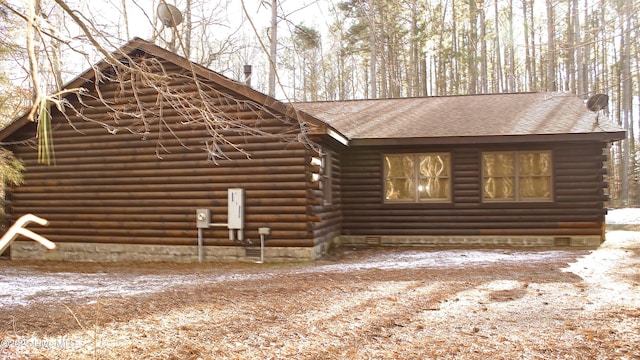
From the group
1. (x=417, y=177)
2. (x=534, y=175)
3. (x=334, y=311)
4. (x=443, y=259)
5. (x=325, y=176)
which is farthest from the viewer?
(x=417, y=177)

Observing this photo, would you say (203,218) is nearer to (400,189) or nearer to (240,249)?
(240,249)

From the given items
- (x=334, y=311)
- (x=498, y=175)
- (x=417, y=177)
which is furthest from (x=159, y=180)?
(x=498, y=175)

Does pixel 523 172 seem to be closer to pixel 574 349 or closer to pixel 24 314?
pixel 574 349

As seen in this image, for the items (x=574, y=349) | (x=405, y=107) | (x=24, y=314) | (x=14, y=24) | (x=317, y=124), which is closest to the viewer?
(x=574, y=349)

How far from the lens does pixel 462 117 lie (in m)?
13.9

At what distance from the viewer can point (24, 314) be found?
5.93 meters

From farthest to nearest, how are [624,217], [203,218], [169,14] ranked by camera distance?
[624,217] < [203,218] < [169,14]

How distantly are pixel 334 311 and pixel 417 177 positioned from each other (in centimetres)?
754

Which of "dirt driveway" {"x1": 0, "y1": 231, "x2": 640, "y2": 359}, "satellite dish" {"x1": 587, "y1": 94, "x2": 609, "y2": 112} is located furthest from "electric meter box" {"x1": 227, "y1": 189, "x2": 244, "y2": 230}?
"satellite dish" {"x1": 587, "y1": 94, "x2": 609, "y2": 112}

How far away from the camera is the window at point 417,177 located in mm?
12742

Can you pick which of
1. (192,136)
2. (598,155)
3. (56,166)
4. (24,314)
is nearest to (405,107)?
(598,155)

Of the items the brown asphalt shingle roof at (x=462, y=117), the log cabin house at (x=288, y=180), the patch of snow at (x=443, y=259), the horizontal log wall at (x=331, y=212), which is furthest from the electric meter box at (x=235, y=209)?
the brown asphalt shingle roof at (x=462, y=117)

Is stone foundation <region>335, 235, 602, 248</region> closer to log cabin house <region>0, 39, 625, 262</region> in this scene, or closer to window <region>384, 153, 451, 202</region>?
log cabin house <region>0, 39, 625, 262</region>

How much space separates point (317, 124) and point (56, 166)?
23.0 feet
